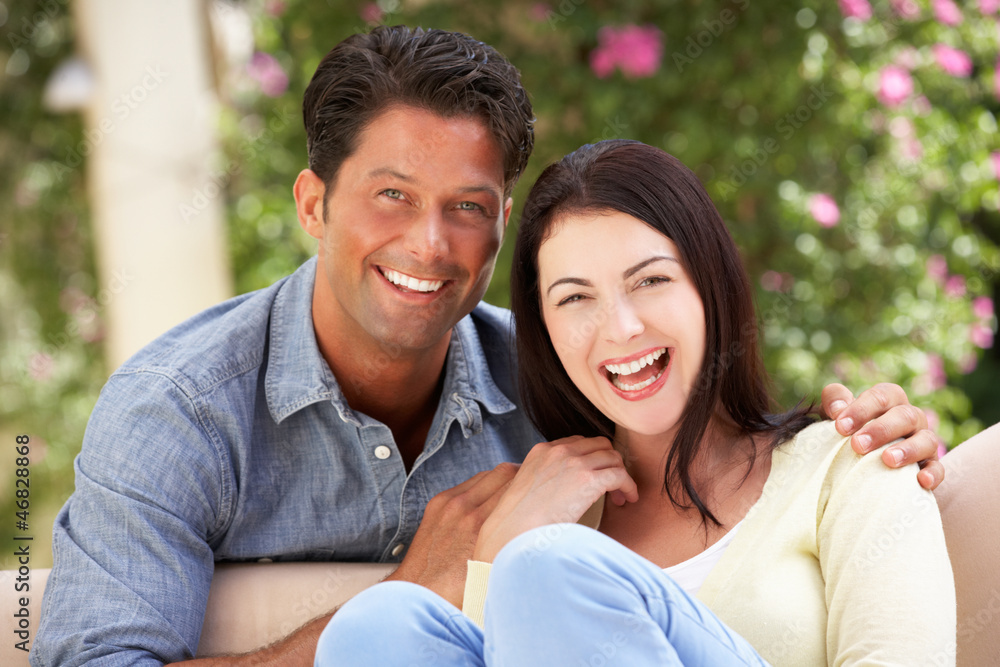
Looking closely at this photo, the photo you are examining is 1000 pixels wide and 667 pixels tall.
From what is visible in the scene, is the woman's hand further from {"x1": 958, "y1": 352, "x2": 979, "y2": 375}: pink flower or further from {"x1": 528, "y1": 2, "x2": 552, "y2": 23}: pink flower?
{"x1": 958, "y1": 352, "x2": 979, "y2": 375}: pink flower

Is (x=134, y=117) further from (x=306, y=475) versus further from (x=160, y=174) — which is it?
(x=306, y=475)

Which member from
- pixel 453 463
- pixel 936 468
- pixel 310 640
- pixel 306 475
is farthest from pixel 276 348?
pixel 936 468

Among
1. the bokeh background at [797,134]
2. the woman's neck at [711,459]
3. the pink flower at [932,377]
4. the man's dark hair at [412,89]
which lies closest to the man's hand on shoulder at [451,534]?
the woman's neck at [711,459]

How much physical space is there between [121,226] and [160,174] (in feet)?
0.90

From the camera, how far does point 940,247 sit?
3473 millimetres

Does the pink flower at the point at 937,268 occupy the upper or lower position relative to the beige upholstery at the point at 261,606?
upper

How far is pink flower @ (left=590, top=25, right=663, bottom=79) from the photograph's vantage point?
330 centimetres

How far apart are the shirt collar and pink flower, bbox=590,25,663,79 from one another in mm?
1412

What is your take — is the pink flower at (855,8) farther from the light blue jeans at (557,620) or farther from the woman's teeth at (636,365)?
the light blue jeans at (557,620)

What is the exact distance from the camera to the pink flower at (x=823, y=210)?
333cm

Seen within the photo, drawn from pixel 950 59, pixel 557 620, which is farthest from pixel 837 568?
pixel 950 59

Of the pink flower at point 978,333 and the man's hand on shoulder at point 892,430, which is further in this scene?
the pink flower at point 978,333

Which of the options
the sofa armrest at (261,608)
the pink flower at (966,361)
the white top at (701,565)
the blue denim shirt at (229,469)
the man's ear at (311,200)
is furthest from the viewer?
the pink flower at (966,361)

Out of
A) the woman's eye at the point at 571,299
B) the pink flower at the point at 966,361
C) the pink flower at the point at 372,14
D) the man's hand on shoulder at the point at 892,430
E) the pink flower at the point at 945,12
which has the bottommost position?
the pink flower at the point at 966,361
